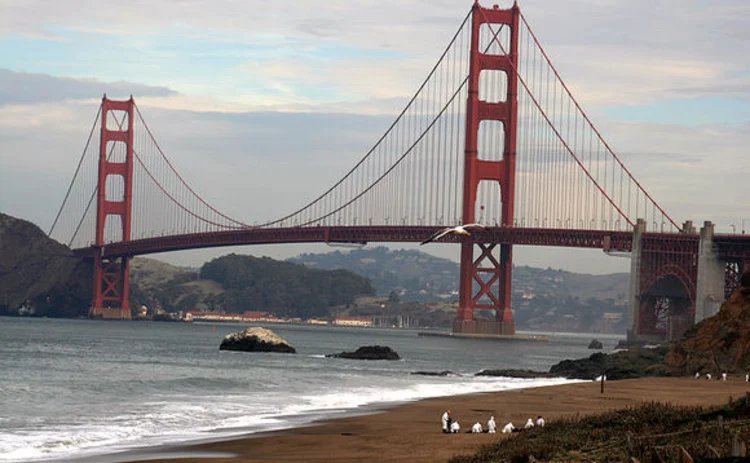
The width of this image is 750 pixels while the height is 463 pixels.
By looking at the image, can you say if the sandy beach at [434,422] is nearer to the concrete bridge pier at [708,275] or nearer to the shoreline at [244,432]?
the shoreline at [244,432]

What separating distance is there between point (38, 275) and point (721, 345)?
102992 mm

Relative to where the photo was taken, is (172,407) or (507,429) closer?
(507,429)

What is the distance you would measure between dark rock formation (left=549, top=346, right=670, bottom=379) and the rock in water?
16.6m

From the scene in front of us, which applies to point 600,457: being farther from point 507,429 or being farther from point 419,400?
point 419,400

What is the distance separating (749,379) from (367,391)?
1046cm

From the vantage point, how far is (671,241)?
8500 centimetres

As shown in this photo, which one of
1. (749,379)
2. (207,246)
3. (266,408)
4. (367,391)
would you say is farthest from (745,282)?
(207,246)

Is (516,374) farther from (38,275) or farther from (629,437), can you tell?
(38,275)

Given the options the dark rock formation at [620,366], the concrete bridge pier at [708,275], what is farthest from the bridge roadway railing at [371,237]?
the dark rock formation at [620,366]

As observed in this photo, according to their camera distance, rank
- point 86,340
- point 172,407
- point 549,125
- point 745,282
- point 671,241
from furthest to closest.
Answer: point 549,125 < point 671,241 < point 86,340 < point 745,282 < point 172,407

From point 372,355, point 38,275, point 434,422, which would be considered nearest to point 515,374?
point 372,355

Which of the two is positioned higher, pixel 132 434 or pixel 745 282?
pixel 745 282

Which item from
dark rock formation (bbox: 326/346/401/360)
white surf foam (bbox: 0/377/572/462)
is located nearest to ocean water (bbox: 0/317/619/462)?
white surf foam (bbox: 0/377/572/462)

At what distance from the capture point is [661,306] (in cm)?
8950
